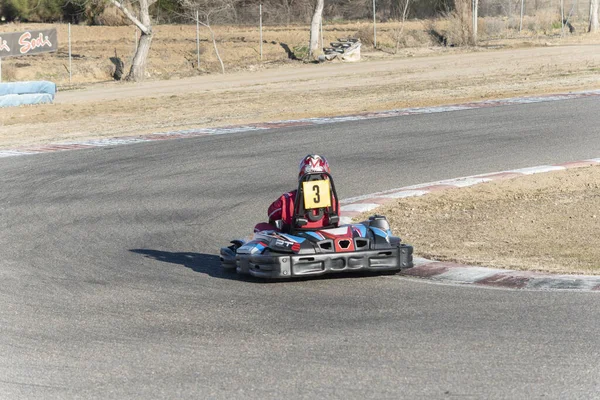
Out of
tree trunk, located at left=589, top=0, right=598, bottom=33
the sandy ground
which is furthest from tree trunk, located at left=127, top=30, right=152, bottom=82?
tree trunk, located at left=589, top=0, right=598, bottom=33

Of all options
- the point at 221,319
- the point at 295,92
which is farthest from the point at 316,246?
the point at 295,92

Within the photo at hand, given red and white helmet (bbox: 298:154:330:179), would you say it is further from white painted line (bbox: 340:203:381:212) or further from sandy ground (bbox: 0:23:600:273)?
white painted line (bbox: 340:203:381:212)

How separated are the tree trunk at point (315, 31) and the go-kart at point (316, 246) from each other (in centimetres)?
3261

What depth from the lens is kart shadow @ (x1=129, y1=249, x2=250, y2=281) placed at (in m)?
8.63

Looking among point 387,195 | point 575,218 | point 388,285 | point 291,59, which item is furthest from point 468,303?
point 291,59

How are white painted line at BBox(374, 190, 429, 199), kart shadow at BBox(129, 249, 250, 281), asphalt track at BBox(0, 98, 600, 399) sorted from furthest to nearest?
white painted line at BBox(374, 190, 429, 199)
kart shadow at BBox(129, 249, 250, 281)
asphalt track at BBox(0, 98, 600, 399)

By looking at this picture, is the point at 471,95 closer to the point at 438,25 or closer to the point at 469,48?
the point at 469,48

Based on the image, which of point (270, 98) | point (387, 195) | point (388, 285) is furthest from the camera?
point (270, 98)

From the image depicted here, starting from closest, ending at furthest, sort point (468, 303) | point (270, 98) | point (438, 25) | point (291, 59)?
point (468, 303), point (270, 98), point (291, 59), point (438, 25)

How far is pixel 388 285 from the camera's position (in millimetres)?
7891

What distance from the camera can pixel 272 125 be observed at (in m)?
20.8

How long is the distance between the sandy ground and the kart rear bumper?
2.93ft

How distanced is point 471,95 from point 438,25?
2186 centimetres

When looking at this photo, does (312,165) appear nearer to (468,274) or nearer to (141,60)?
(468,274)
